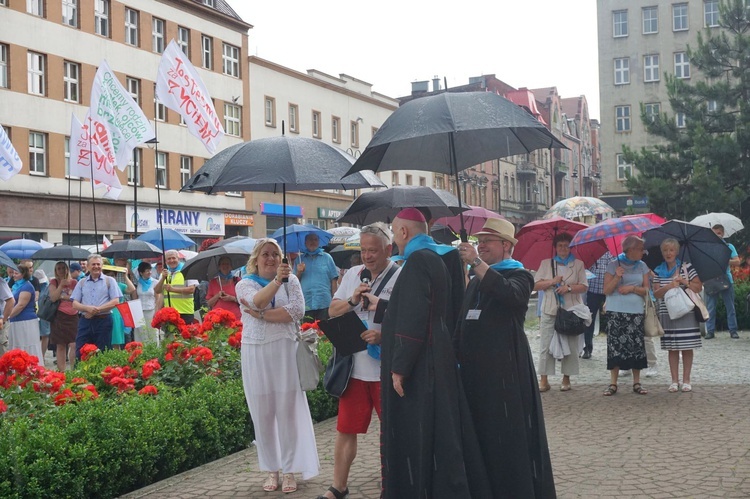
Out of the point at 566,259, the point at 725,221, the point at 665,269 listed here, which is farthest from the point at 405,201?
the point at 725,221

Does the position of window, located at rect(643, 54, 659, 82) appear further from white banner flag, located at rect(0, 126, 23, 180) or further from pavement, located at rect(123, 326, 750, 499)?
pavement, located at rect(123, 326, 750, 499)

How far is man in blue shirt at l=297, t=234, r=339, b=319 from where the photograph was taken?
44.8 feet

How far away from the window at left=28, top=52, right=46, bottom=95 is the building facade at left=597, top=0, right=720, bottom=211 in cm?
3824

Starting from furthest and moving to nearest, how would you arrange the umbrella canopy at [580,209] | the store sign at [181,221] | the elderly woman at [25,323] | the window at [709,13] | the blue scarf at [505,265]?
the window at [709,13] → the store sign at [181,221] → the umbrella canopy at [580,209] → the elderly woman at [25,323] → the blue scarf at [505,265]

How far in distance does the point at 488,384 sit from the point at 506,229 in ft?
3.51

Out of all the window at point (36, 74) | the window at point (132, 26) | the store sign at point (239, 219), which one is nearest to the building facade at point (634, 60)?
the store sign at point (239, 219)

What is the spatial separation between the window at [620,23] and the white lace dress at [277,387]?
201 ft

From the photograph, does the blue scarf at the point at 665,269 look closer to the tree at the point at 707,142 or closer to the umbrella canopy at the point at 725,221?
the umbrella canopy at the point at 725,221

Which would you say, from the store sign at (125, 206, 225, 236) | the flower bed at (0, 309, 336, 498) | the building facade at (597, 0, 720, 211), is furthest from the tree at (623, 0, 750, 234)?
the building facade at (597, 0, 720, 211)

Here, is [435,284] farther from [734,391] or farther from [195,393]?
[734,391]

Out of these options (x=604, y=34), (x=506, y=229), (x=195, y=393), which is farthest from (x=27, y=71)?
(x=604, y=34)

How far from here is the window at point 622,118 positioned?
65125 millimetres

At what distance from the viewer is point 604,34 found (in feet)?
213

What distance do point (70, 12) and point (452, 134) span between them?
110ft
